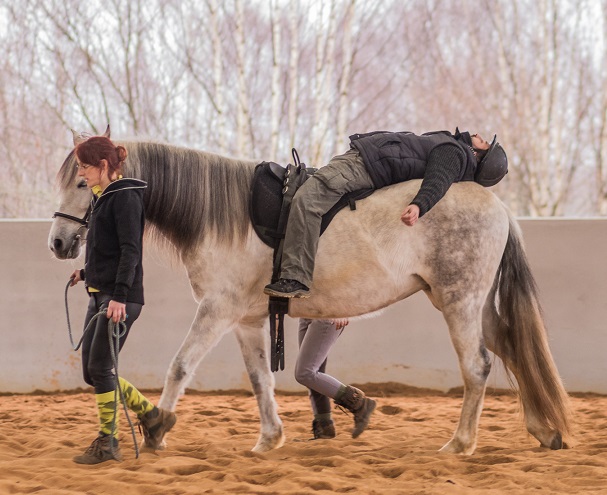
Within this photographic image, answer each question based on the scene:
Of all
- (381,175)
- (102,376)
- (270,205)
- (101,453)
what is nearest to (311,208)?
(270,205)

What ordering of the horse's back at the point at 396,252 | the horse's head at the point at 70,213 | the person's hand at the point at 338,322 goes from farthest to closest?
the person's hand at the point at 338,322, the horse's back at the point at 396,252, the horse's head at the point at 70,213

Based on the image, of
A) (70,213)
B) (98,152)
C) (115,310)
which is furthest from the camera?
(70,213)

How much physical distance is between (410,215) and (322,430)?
1.60m

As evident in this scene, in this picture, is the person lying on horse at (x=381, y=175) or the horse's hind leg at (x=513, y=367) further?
the horse's hind leg at (x=513, y=367)

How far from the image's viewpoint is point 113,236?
3.90 metres

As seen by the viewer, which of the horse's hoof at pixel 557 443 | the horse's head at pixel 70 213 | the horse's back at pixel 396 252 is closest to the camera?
the horse's head at pixel 70 213

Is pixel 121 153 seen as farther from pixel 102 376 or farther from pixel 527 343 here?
pixel 527 343

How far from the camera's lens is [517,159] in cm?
1382

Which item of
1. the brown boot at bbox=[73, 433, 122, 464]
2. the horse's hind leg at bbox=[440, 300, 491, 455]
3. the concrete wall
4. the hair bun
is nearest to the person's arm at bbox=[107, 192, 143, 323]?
the hair bun

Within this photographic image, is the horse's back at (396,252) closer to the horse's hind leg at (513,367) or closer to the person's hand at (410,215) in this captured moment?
the person's hand at (410,215)

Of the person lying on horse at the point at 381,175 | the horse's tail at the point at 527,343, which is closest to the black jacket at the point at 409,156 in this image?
the person lying on horse at the point at 381,175

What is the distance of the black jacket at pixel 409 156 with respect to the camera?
14.0 feet

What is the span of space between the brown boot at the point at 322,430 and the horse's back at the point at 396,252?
914 mm

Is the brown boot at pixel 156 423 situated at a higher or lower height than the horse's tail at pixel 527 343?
lower
